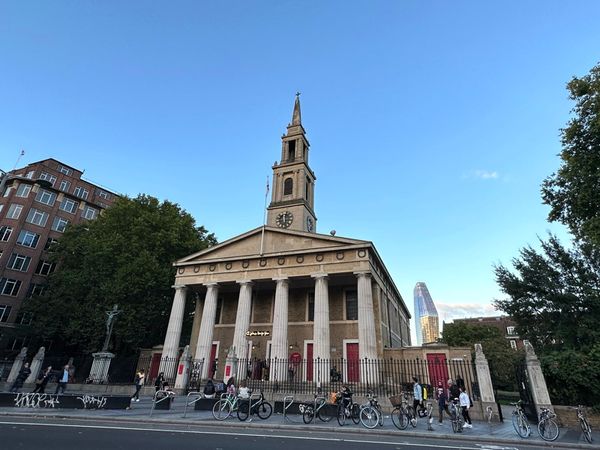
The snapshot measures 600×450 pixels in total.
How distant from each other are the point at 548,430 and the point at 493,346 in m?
41.0

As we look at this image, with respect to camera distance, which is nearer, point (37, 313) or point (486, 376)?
point (486, 376)

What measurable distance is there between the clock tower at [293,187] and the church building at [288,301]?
5.13 feet

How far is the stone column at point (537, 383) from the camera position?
12.8 m

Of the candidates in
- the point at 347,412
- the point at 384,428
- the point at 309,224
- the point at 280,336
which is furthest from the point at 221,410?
the point at 309,224

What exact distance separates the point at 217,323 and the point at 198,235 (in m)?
10.6

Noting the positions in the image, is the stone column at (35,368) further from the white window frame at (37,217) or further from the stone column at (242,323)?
the white window frame at (37,217)

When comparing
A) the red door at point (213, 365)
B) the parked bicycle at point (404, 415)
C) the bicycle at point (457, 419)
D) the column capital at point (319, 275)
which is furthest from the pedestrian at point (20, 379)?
the bicycle at point (457, 419)

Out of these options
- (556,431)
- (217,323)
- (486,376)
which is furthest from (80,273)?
(556,431)

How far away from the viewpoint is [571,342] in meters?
22.8

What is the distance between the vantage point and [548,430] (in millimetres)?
10117

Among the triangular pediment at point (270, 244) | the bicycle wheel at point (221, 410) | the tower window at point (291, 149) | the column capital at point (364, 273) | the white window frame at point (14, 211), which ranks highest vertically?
the tower window at point (291, 149)

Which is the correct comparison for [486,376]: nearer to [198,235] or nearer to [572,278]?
[572,278]

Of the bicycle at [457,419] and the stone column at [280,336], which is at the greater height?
the stone column at [280,336]

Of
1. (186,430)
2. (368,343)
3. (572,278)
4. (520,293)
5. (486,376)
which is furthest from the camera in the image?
(520,293)
